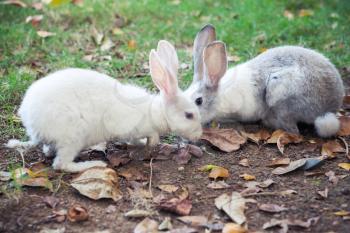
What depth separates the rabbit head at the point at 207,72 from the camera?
4.55m

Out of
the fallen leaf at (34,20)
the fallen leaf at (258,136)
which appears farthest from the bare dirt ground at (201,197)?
the fallen leaf at (34,20)

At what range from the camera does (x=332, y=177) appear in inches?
150

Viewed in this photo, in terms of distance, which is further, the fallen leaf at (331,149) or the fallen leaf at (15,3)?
the fallen leaf at (15,3)

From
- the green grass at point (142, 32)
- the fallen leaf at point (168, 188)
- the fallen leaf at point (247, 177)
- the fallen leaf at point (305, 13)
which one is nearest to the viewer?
the fallen leaf at point (168, 188)

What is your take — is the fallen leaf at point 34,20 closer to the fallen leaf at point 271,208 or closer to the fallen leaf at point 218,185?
the fallen leaf at point 218,185

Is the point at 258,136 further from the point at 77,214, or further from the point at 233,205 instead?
the point at 77,214

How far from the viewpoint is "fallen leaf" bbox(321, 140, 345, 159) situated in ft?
13.8

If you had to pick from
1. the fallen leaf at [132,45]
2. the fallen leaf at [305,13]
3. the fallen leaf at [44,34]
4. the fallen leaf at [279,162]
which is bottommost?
the fallen leaf at [279,162]

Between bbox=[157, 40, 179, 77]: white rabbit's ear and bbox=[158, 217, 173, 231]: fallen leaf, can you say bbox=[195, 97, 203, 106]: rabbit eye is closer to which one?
bbox=[157, 40, 179, 77]: white rabbit's ear

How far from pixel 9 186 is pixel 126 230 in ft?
3.06

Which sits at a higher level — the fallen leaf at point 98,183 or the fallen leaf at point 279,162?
the fallen leaf at point 279,162

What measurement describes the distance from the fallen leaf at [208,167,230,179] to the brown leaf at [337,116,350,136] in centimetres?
125

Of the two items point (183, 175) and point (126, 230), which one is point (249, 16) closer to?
point (183, 175)

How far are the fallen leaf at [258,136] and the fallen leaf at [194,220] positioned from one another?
4.33 ft
